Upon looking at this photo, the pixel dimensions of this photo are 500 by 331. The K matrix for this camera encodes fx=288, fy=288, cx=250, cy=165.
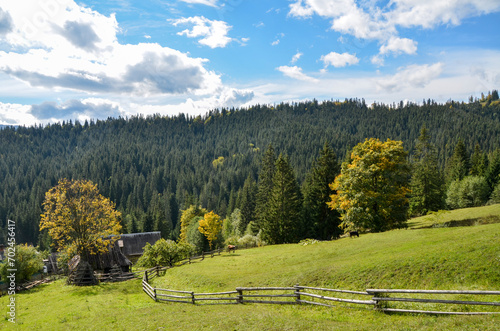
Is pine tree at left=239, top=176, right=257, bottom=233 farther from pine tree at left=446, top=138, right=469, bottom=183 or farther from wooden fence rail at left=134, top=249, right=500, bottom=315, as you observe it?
pine tree at left=446, top=138, right=469, bottom=183

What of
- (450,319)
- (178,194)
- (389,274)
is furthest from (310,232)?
(178,194)

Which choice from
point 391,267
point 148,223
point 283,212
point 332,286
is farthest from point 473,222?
point 148,223

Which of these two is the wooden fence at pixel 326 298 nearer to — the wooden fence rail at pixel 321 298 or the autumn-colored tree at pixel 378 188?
the wooden fence rail at pixel 321 298

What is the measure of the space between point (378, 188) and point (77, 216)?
3897cm

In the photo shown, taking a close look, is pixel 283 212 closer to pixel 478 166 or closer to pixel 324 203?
pixel 324 203

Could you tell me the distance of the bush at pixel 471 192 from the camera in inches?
2395

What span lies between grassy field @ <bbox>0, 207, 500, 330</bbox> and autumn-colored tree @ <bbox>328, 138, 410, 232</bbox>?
7.06 m

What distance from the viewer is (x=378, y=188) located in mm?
38562

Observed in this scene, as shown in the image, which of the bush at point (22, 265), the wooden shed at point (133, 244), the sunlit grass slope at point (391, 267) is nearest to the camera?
the sunlit grass slope at point (391, 267)

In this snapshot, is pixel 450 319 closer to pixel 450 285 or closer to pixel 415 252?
pixel 450 285

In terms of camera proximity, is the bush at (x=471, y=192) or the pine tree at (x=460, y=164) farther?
the pine tree at (x=460, y=164)

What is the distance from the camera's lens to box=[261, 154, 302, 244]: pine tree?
51.7 meters

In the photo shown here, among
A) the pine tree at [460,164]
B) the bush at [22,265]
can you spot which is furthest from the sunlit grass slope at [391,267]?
the pine tree at [460,164]

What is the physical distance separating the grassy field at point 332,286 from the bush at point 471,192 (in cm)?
4309
